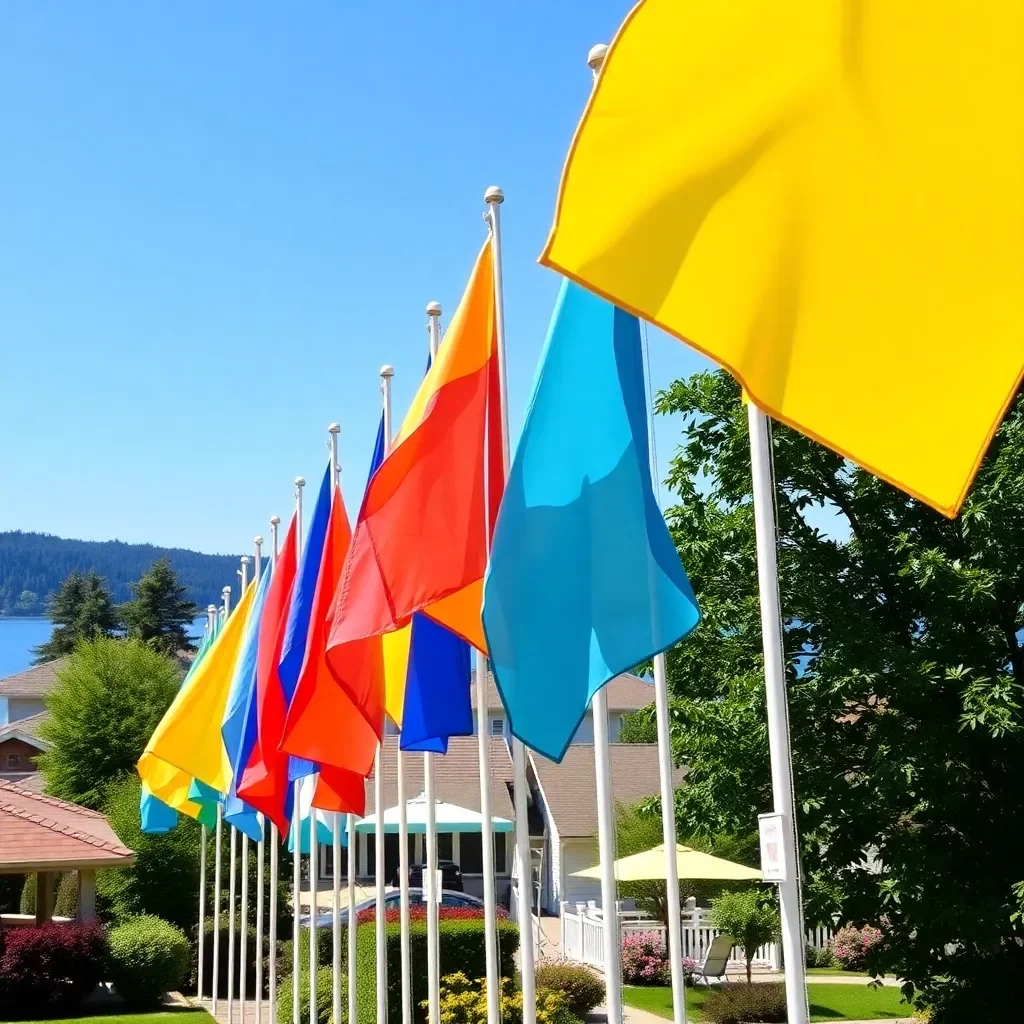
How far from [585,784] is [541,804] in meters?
2.88

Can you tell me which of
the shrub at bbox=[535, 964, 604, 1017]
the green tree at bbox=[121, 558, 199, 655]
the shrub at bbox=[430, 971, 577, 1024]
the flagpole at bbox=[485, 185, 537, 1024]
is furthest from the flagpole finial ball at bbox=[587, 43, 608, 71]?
the green tree at bbox=[121, 558, 199, 655]

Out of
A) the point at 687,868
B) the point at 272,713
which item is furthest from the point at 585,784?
the point at 272,713

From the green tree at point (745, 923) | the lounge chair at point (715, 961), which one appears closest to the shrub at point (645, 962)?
the lounge chair at point (715, 961)

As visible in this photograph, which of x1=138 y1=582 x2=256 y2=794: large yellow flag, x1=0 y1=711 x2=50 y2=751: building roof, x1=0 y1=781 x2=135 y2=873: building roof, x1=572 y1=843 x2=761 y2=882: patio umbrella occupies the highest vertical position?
x1=0 y1=711 x2=50 y2=751: building roof

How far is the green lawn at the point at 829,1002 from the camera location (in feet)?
79.6

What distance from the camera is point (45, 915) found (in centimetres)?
2809

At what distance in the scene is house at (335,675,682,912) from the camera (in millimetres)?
43531

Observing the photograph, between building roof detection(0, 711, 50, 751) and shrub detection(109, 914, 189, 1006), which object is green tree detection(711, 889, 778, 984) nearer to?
shrub detection(109, 914, 189, 1006)

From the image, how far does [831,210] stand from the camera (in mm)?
5035

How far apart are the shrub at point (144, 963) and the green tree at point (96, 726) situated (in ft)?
50.7

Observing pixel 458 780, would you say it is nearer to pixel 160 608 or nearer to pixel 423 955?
pixel 423 955

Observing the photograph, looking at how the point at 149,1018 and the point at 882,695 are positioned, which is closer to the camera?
the point at 882,695

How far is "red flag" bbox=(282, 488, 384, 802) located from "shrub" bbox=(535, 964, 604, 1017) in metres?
12.0

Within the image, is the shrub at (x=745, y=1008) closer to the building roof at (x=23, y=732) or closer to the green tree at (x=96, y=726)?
the green tree at (x=96, y=726)
